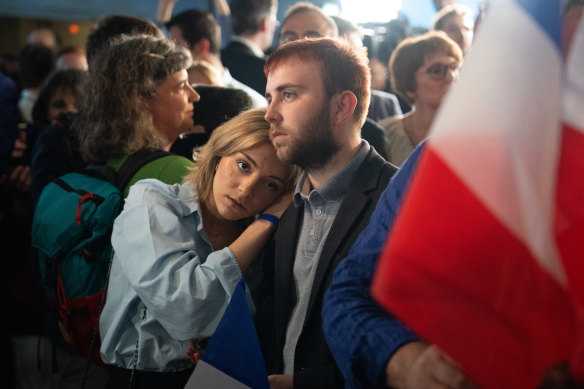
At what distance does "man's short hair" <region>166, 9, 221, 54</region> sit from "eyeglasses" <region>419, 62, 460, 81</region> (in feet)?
5.26

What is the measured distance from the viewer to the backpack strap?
230cm

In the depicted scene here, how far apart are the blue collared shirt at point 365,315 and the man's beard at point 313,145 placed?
0.47m

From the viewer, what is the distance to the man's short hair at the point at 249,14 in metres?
4.12

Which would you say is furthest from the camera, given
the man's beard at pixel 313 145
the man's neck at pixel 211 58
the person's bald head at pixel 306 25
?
the man's neck at pixel 211 58

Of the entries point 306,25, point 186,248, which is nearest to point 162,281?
point 186,248

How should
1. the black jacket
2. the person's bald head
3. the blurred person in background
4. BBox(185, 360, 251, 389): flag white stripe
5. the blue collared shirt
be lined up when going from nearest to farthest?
1. the blue collared shirt
2. BBox(185, 360, 251, 389): flag white stripe
3. the black jacket
4. the person's bald head
5. the blurred person in background

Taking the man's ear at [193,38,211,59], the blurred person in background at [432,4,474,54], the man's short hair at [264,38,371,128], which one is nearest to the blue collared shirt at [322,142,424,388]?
the man's short hair at [264,38,371,128]

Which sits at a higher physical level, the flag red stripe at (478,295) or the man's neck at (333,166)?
the flag red stripe at (478,295)

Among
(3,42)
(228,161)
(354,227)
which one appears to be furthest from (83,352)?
(3,42)

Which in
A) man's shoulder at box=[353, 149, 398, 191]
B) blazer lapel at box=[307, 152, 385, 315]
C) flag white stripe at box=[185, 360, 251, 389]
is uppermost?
man's shoulder at box=[353, 149, 398, 191]

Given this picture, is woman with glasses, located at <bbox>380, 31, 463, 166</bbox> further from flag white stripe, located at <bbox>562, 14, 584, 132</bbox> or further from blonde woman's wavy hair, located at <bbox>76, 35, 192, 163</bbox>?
flag white stripe, located at <bbox>562, 14, 584, 132</bbox>

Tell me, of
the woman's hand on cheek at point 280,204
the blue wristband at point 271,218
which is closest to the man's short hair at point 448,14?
the woman's hand on cheek at point 280,204

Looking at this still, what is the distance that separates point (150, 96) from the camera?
8.27ft

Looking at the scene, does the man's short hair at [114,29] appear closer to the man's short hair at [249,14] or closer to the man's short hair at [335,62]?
the man's short hair at [249,14]
